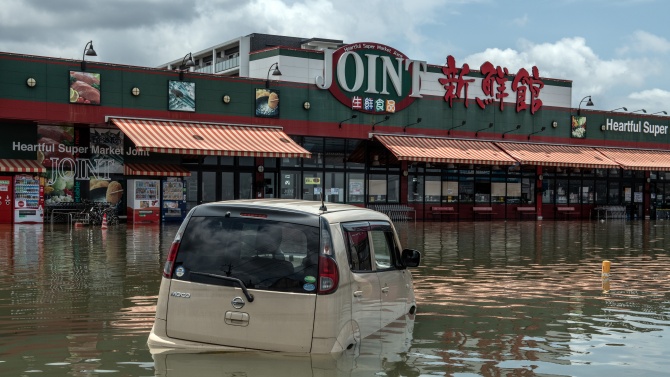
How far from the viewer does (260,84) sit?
37312mm

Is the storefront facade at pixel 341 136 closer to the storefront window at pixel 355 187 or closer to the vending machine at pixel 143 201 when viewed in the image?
the storefront window at pixel 355 187

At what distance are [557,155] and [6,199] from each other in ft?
92.8

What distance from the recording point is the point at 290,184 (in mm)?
38938

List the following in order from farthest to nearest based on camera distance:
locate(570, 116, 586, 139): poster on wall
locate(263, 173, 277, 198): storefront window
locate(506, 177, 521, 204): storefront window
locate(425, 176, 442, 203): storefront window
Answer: locate(570, 116, 586, 139): poster on wall
locate(506, 177, 521, 204): storefront window
locate(425, 176, 442, 203): storefront window
locate(263, 173, 277, 198): storefront window

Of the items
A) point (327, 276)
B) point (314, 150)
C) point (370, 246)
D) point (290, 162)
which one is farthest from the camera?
point (314, 150)

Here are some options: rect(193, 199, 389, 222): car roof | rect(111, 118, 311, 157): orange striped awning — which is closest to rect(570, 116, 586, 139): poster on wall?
rect(111, 118, 311, 157): orange striped awning

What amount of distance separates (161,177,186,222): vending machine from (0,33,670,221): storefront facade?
0.68m

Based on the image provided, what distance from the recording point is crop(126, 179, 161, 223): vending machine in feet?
109

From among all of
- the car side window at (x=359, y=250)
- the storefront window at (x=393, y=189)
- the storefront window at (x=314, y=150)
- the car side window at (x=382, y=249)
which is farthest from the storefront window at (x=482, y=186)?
the car side window at (x=359, y=250)

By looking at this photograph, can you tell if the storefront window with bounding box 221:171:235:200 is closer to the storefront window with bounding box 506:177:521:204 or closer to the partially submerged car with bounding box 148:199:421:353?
the storefront window with bounding box 506:177:521:204

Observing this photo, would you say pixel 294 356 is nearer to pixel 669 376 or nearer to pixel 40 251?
pixel 669 376

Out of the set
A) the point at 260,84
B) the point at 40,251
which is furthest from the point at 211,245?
the point at 260,84

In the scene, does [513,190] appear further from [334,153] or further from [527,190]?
[334,153]

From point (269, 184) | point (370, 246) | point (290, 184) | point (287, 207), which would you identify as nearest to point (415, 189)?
point (290, 184)
